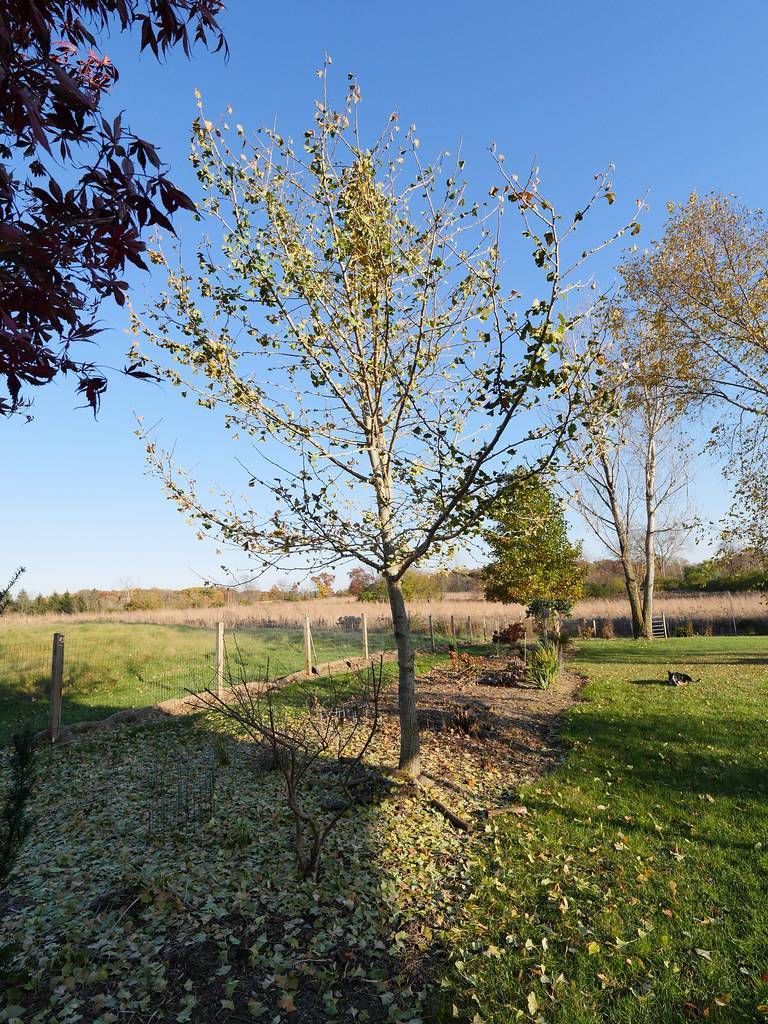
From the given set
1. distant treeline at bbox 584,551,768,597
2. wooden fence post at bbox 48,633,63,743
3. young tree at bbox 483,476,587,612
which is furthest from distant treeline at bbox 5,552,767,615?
wooden fence post at bbox 48,633,63,743

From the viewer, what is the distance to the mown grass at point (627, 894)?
301 centimetres

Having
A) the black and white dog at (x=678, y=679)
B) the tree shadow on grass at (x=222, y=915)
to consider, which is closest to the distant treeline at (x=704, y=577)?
the black and white dog at (x=678, y=679)

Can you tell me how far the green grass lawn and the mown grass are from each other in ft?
20.8

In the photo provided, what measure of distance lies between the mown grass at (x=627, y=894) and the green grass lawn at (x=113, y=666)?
635 cm

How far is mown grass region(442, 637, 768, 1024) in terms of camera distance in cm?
301

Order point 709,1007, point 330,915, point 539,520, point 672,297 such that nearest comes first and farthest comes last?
point 709,1007 < point 330,915 < point 539,520 < point 672,297

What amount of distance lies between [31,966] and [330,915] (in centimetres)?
170

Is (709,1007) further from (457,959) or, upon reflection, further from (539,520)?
(539,520)

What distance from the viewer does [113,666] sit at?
14.7m

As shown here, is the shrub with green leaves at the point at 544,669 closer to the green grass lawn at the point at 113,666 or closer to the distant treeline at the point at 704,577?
the distant treeline at the point at 704,577

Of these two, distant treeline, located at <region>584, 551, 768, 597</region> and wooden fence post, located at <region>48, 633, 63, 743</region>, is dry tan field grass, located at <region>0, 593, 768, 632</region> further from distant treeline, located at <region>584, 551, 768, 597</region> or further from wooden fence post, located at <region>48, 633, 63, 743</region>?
wooden fence post, located at <region>48, 633, 63, 743</region>

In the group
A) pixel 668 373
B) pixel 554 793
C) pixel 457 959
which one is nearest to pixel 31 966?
→ pixel 457 959

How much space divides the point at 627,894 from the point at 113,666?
13.7 m

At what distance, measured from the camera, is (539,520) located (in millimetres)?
6098
